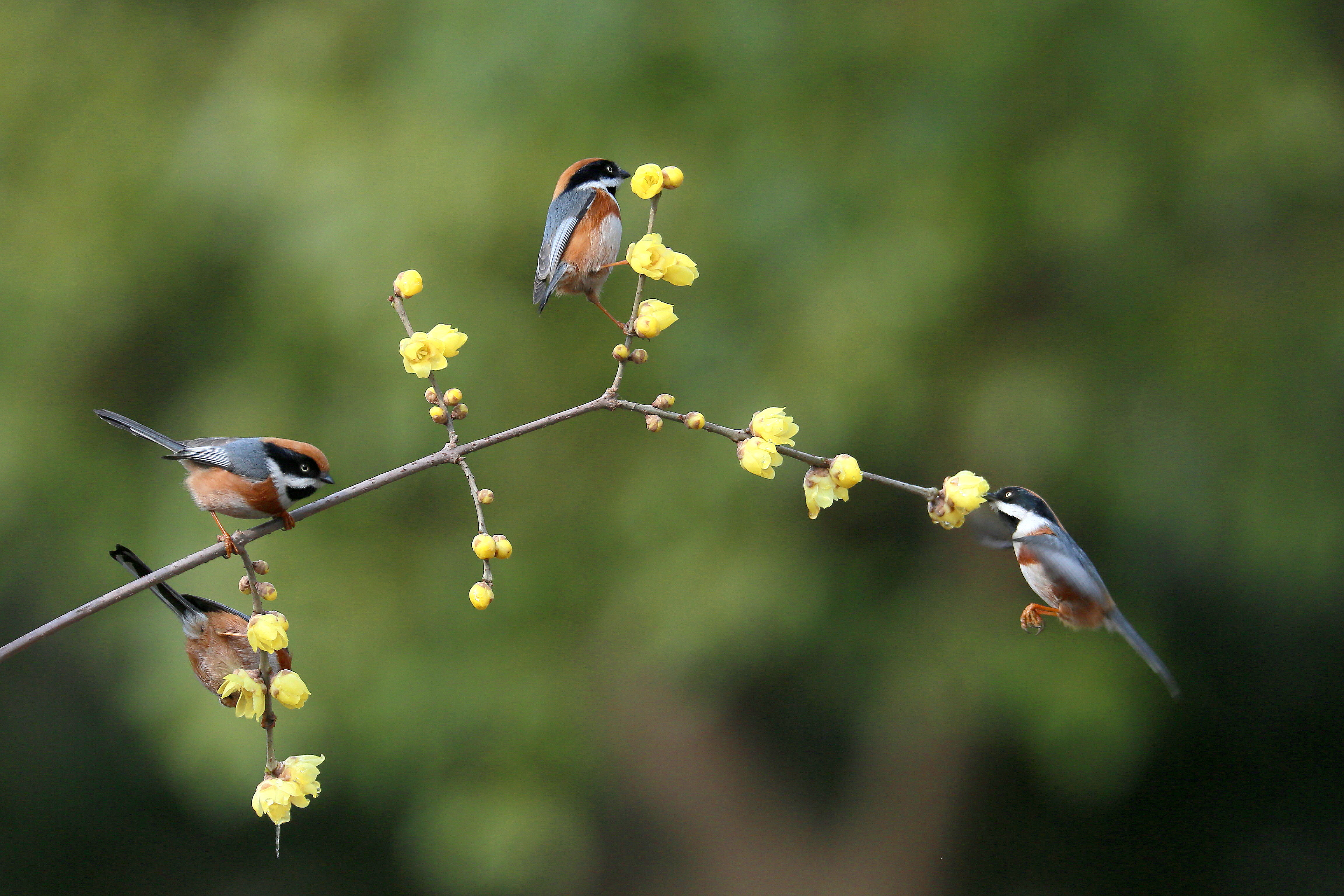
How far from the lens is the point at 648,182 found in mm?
1772

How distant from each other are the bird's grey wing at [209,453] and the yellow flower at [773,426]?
2.98 feet

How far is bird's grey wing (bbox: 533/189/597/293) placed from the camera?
2309mm

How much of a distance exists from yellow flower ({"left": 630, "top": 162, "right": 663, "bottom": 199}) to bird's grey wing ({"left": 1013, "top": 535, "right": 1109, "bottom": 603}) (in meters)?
0.92

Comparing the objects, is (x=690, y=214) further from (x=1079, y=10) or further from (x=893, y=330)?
(x=1079, y=10)

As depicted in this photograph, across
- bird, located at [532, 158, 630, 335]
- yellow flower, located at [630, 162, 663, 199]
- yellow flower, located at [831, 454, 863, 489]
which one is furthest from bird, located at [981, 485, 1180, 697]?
bird, located at [532, 158, 630, 335]

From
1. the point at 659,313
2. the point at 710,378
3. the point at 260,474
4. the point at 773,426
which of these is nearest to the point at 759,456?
the point at 773,426

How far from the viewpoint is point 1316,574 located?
540cm

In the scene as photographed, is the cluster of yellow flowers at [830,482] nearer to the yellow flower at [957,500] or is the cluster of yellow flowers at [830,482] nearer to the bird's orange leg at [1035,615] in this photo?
the yellow flower at [957,500]

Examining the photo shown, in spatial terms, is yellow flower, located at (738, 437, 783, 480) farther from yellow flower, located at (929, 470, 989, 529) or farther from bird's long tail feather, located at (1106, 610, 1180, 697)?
bird's long tail feather, located at (1106, 610, 1180, 697)

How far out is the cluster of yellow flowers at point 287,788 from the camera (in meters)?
1.62

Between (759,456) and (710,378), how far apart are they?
12.5 feet

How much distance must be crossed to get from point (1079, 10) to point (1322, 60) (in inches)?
56.1

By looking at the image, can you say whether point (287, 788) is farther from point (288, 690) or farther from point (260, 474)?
point (260, 474)

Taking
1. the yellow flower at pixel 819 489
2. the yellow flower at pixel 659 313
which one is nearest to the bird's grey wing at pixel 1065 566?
the yellow flower at pixel 819 489
